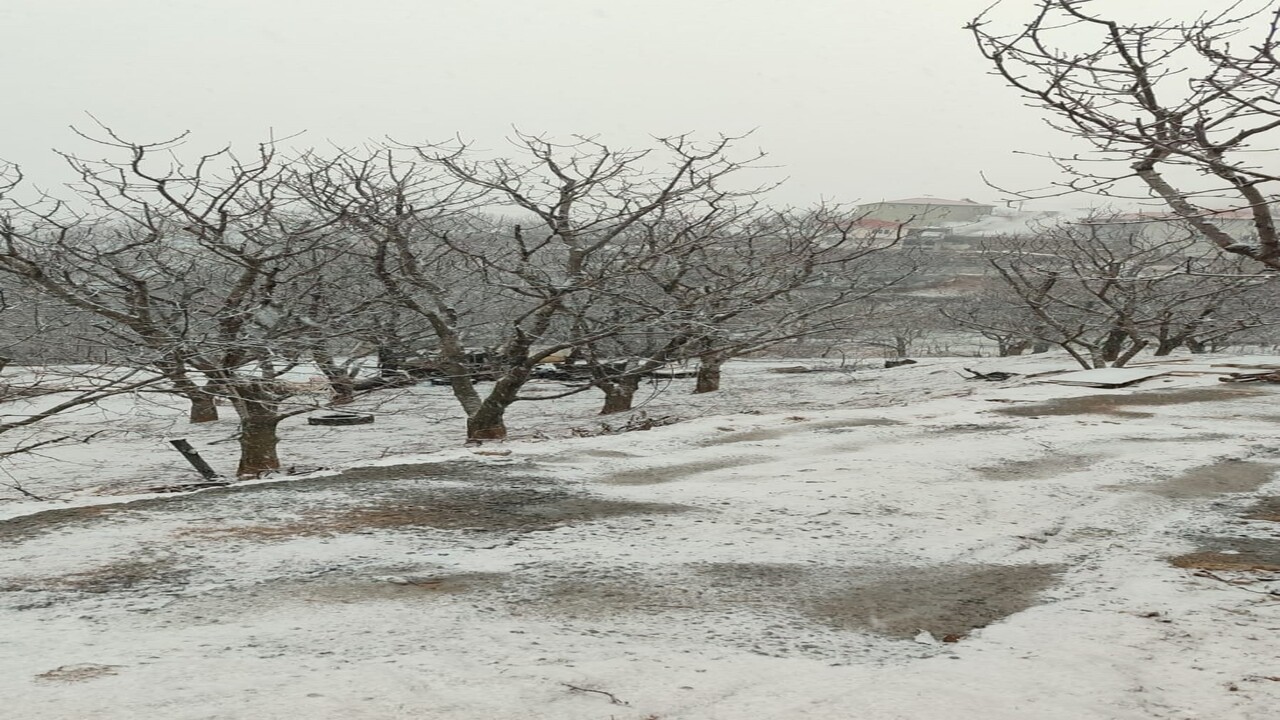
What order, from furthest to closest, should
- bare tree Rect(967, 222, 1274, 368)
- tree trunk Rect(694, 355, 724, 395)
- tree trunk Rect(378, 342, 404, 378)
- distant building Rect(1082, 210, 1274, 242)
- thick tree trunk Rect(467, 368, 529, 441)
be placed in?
tree trunk Rect(694, 355, 724, 395)
bare tree Rect(967, 222, 1274, 368)
tree trunk Rect(378, 342, 404, 378)
thick tree trunk Rect(467, 368, 529, 441)
distant building Rect(1082, 210, 1274, 242)

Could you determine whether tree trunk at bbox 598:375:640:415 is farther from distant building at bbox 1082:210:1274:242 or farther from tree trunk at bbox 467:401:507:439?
distant building at bbox 1082:210:1274:242

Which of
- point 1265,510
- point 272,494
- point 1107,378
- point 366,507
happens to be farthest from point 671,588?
point 1107,378

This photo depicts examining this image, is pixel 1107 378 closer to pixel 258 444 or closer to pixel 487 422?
pixel 487 422

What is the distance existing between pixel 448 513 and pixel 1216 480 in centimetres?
458

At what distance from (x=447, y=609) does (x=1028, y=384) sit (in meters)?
10.7

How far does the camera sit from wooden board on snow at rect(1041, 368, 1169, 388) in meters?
11.8

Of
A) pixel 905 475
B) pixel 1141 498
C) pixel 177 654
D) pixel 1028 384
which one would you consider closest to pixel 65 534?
pixel 177 654

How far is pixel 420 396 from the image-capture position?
59.4 feet

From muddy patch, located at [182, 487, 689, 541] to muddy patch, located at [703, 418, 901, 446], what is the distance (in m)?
2.53

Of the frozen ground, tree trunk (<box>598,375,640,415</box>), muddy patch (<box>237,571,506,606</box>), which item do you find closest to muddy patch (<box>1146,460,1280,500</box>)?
the frozen ground

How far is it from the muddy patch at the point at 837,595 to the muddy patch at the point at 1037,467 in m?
2.12

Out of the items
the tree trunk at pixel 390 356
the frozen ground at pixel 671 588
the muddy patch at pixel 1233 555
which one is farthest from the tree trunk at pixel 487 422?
the muddy patch at pixel 1233 555

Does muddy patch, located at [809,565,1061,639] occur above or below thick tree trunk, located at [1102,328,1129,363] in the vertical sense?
below

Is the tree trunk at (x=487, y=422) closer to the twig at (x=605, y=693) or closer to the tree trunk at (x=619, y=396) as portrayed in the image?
the tree trunk at (x=619, y=396)
